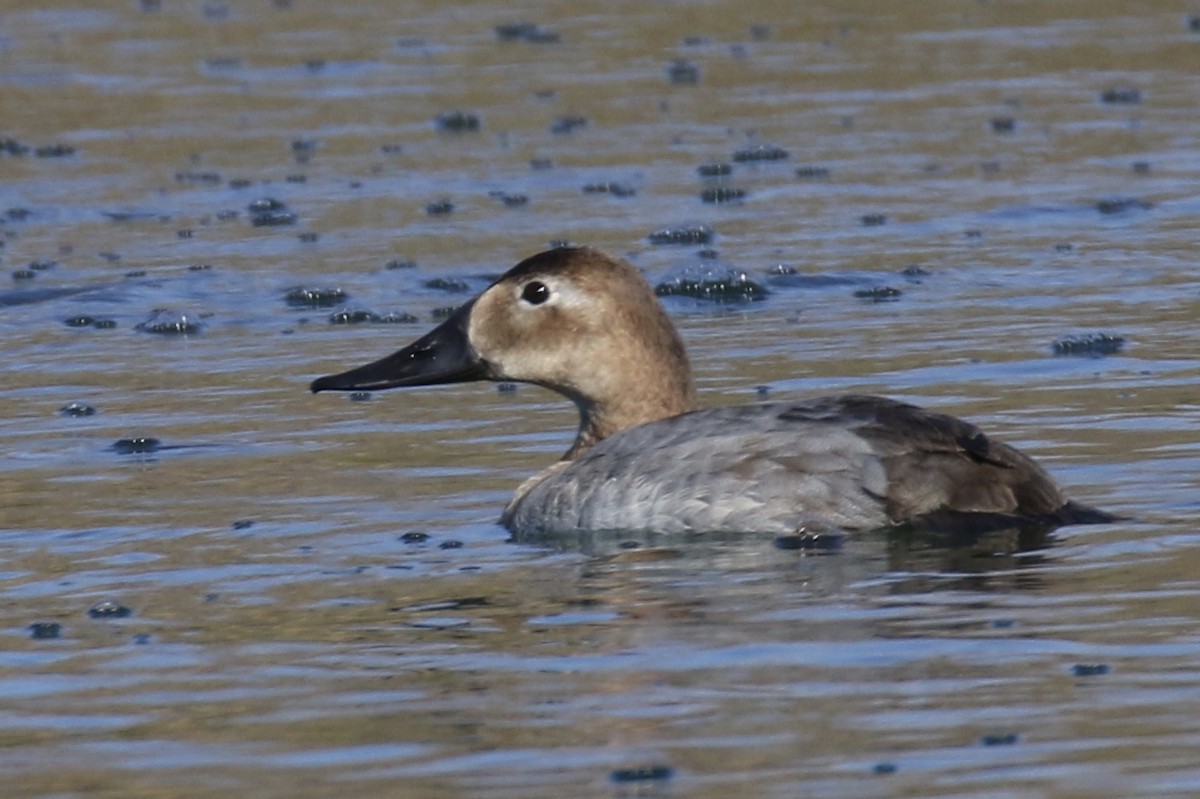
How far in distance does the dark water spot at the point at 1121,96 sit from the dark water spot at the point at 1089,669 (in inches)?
480

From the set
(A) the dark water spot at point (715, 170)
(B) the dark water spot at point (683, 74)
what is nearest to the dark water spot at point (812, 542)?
(A) the dark water spot at point (715, 170)

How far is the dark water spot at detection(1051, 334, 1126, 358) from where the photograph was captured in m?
10.8

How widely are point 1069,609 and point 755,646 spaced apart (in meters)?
0.89

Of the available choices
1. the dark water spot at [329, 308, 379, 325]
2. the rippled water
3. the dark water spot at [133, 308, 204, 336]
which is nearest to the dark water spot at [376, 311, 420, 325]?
the dark water spot at [329, 308, 379, 325]

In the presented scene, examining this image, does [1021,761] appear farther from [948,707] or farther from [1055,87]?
[1055,87]

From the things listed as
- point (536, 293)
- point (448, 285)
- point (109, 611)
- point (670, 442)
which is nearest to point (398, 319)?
point (448, 285)

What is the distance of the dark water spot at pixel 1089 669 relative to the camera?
602 centimetres

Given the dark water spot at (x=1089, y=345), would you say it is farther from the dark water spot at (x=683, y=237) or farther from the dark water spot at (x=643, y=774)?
the dark water spot at (x=643, y=774)

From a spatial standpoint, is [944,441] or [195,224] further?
[195,224]

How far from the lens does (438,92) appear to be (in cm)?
1938

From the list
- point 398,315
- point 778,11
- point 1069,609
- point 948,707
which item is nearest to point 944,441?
point 1069,609

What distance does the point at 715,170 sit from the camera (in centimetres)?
1598

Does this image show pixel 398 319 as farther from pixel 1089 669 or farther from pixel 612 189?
pixel 1089 669

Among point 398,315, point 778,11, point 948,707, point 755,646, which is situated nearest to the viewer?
point 948,707
